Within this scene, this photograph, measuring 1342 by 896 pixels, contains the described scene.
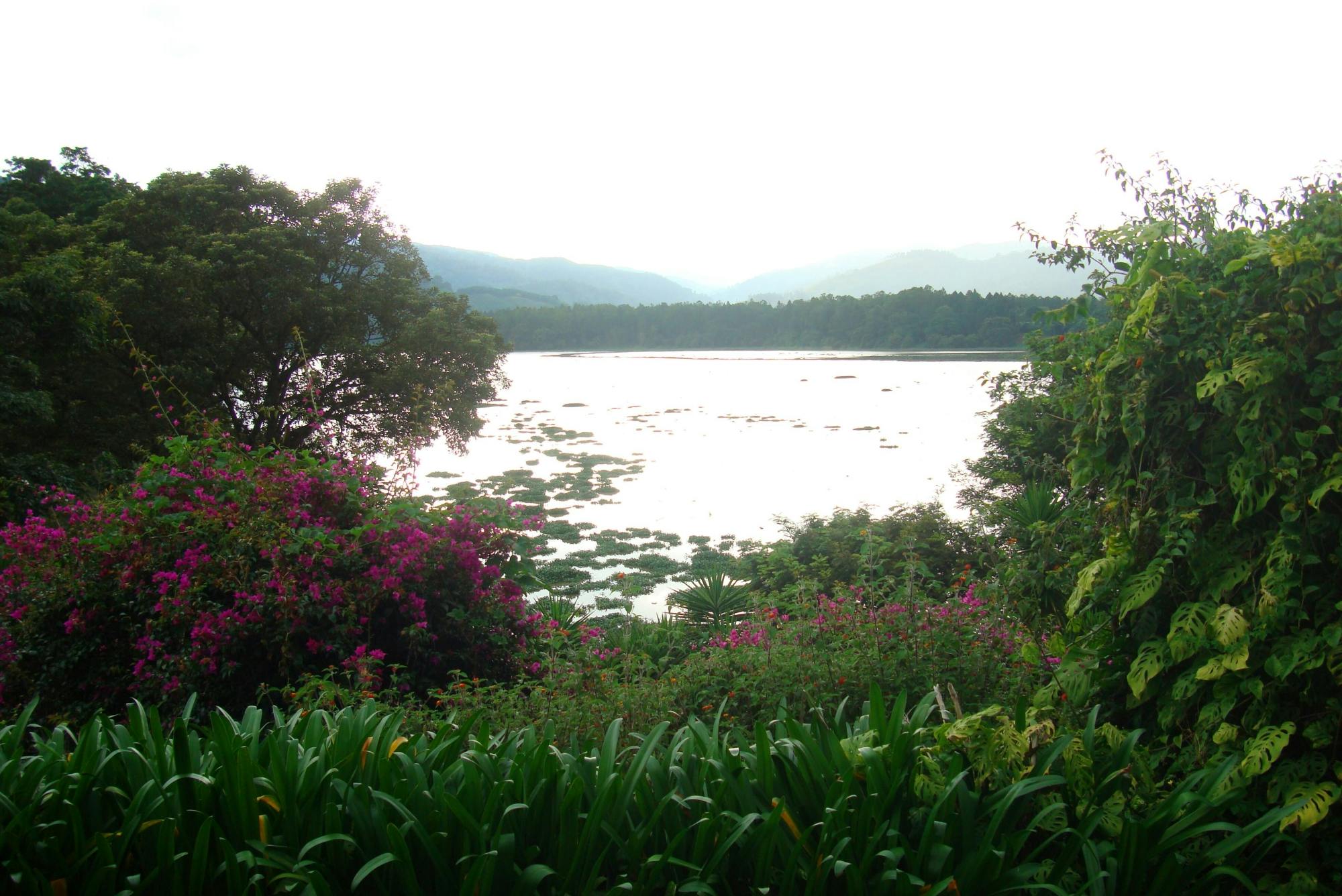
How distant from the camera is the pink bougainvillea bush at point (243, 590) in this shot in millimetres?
3697

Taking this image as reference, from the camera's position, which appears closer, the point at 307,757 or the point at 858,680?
the point at 307,757

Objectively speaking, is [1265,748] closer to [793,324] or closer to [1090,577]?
[1090,577]

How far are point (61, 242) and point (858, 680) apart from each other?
1518 centimetres

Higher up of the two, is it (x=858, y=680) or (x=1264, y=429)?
(x=1264, y=429)

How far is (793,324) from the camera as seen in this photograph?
6116 cm

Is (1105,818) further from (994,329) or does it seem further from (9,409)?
(994,329)

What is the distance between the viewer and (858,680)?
10.7 ft

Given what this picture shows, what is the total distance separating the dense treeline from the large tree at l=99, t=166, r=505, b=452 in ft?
113

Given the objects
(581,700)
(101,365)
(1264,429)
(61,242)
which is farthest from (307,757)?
(61,242)

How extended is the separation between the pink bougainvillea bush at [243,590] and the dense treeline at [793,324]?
45.5 m

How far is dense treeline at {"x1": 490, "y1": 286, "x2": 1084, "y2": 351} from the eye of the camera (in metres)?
49.8

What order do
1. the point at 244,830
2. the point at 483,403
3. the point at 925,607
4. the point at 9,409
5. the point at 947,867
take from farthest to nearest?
the point at 483,403, the point at 9,409, the point at 925,607, the point at 244,830, the point at 947,867

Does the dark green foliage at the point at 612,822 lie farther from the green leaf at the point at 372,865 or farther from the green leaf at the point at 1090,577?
the green leaf at the point at 1090,577

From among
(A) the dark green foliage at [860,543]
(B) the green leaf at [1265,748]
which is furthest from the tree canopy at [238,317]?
(B) the green leaf at [1265,748]
